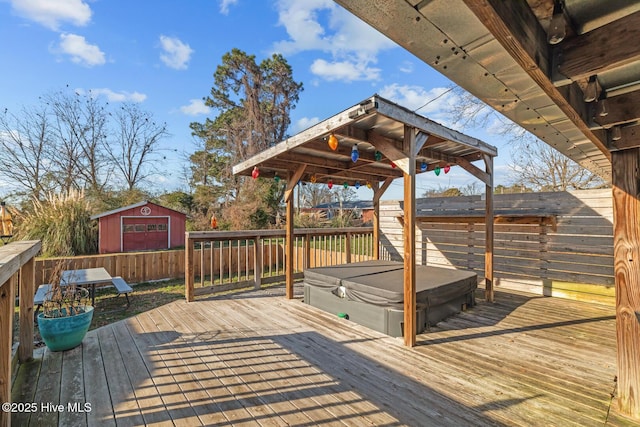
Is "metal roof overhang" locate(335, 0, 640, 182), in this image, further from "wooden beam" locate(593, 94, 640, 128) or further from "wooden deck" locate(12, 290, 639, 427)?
"wooden deck" locate(12, 290, 639, 427)

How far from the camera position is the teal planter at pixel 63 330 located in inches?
110

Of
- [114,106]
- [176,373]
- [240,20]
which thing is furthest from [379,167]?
[114,106]

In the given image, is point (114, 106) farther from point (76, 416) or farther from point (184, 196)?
point (76, 416)

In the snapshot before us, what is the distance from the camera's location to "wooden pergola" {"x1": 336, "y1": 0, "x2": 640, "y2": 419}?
960 millimetres

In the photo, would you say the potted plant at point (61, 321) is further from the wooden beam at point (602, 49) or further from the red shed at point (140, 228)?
the red shed at point (140, 228)

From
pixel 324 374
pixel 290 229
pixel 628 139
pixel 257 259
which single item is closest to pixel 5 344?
pixel 324 374

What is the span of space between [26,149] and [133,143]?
15.4 ft

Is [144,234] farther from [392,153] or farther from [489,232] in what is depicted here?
[489,232]

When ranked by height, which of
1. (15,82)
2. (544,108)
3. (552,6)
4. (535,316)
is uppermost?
(15,82)

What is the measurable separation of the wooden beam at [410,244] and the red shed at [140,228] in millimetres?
9694

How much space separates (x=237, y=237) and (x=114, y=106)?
1652cm

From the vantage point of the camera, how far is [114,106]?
54.1ft

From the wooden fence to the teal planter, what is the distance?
5781mm

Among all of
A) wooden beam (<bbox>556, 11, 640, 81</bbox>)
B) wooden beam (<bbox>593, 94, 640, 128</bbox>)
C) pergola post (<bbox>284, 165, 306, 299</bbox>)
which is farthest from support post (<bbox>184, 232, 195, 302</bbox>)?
wooden beam (<bbox>593, 94, 640, 128</bbox>)
